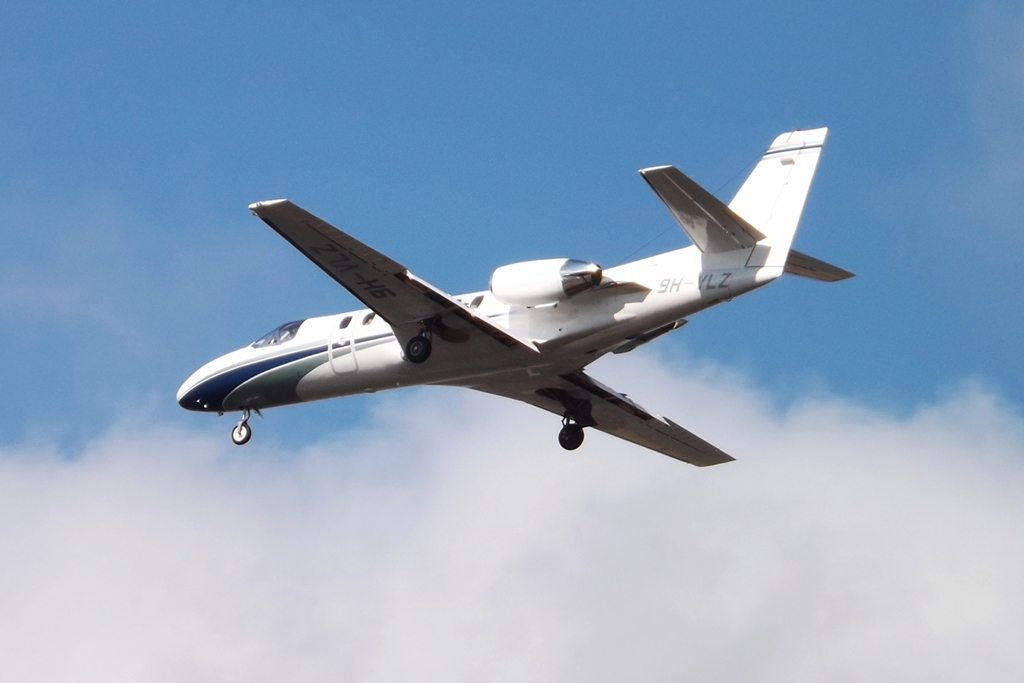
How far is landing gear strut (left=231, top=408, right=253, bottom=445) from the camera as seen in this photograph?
44219 mm

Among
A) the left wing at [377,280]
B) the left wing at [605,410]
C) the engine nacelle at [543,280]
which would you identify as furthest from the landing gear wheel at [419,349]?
the left wing at [605,410]

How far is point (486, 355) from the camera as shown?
3950 cm

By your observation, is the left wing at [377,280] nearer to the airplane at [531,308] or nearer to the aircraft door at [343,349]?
the airplane at [531,308]

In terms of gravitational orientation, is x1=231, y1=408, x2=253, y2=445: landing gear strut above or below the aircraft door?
below

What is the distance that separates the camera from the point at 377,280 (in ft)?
126

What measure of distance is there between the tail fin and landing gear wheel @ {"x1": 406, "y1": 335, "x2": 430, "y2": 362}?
766 centimetres

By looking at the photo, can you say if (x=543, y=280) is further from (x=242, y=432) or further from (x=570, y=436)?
(x=242, y=432)

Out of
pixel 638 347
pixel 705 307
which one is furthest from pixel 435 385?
pixel 705 307

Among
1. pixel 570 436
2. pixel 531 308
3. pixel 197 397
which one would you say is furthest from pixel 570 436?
pixel 197 397

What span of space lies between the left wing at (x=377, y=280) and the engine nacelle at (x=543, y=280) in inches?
35.1

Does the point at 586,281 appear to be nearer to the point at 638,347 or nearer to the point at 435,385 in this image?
the point at 638,347

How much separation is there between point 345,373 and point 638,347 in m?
7.20

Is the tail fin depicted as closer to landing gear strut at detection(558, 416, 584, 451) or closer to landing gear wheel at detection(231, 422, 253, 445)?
landing gear strut at detection(558, 416, 584, 451)

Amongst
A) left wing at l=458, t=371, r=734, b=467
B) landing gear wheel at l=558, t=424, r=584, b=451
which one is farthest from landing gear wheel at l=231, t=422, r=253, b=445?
landing gear wheel at l=558, t=424, r=584, b=451
